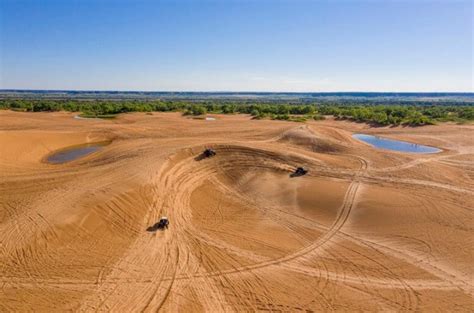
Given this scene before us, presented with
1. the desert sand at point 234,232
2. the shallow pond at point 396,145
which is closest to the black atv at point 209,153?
the desert sand at point 234,232

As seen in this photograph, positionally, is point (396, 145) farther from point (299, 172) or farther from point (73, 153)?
point (73, 153)

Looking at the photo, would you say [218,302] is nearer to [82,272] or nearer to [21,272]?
[82,272]

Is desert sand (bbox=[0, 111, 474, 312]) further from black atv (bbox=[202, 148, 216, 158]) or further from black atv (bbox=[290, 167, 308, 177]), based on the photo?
black atv (bbox=[202, 148, 216, 158])

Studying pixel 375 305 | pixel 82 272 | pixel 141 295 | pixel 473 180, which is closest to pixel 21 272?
pixel 82 272

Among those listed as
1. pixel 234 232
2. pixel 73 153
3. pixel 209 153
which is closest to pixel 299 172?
pixel 209 153

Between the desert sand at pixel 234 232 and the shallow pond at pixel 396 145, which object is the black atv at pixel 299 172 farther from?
the shallow pond at pixel 396 145

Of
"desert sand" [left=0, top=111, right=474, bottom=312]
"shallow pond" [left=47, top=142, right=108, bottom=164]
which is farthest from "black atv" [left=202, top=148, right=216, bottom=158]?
"shallow pond" [left=47, top=142, right=108, bottom=164]

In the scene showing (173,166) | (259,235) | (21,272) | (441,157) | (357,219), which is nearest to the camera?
(21,272)
